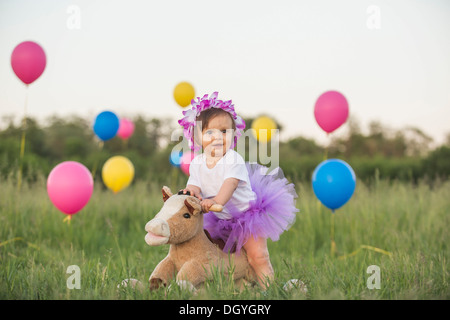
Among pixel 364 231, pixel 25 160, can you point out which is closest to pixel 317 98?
pixel 364 231

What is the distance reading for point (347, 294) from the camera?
2.48 meters

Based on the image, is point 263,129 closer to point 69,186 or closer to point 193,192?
point 69,186

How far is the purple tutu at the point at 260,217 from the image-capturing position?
9.04 ft

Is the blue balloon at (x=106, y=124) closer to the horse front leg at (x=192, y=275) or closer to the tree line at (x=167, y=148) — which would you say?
the tree line at (x=167, y=148)

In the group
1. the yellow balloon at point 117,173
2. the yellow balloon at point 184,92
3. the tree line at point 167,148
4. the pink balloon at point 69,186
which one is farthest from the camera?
the tree line at point 167,148

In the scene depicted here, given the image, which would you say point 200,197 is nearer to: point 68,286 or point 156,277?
point 156,277

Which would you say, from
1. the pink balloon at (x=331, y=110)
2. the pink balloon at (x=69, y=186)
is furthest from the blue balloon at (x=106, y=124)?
the pink balloon at (x=331, y=110)

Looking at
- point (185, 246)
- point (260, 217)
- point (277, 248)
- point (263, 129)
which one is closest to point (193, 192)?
point (185, 246)

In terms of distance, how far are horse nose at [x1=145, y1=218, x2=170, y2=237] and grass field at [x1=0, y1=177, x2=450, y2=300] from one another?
316 millimetres

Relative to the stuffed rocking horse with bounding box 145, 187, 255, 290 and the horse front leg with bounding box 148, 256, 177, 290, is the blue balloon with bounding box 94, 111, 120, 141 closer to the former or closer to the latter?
the stuffed rocking horse with bounding box 145, 187, 255, 290

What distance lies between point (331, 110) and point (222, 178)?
2.67 metres

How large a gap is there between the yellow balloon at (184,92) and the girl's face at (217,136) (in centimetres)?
417

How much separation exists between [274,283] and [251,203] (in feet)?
1.72

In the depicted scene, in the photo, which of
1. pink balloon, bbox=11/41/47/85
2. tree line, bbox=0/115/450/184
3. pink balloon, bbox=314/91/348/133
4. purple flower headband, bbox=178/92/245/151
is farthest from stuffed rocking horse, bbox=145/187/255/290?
tree line, bbox=0/115/450/184
